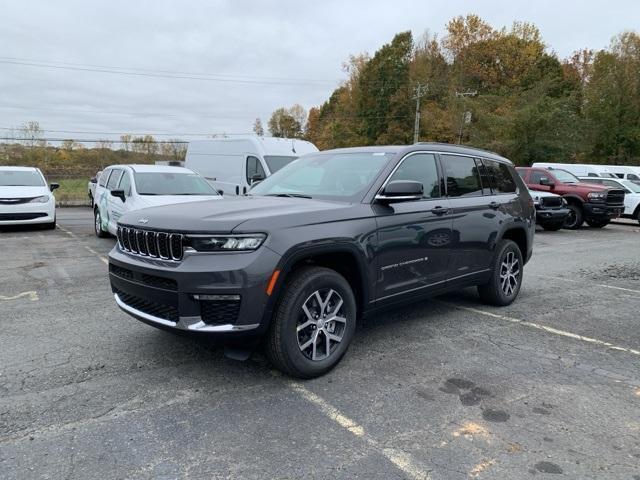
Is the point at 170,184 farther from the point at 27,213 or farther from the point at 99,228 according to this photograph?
the point at 27,213

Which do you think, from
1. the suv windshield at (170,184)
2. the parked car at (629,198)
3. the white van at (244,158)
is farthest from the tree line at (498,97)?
the suv windshield at (170,184)

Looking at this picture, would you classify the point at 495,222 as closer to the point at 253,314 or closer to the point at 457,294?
the point at 457,294

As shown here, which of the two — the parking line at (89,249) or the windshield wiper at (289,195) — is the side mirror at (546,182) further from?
the windshield wiper at (289,195)

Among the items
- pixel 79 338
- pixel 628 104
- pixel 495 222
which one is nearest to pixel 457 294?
pixel 495 222

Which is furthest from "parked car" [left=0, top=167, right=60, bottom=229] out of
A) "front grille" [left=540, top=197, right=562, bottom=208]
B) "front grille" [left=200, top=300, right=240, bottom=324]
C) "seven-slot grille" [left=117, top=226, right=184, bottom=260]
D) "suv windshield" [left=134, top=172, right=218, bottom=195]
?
"front grille" [left=540, top=197, right=562, bottom=208]

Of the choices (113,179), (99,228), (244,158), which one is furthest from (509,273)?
(244,158)

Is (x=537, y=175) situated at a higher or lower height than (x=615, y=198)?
higher

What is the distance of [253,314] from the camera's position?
11.1 feet

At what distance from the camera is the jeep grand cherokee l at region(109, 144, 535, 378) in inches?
134

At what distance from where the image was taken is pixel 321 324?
384cm

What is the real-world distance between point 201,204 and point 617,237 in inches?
545

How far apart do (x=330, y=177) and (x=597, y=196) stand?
1381cm

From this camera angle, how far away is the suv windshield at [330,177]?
4445mm

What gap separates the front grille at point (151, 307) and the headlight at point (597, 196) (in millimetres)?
15421
